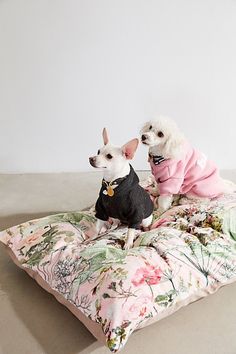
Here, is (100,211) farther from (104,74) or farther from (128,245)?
(104,74)

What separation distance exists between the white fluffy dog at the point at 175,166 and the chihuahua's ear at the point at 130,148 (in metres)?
0.32

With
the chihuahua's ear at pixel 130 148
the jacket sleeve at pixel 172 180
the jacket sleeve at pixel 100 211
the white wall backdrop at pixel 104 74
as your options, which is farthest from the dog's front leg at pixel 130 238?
the white wall backdrop at pixel 104 74

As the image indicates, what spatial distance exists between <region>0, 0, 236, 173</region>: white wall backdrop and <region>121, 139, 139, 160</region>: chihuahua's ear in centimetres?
122

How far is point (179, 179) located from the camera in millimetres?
1869

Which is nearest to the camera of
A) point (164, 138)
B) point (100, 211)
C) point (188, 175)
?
point (100, 211)

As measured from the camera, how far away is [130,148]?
1.47 meters

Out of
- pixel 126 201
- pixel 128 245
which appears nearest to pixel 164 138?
pixel 126 201

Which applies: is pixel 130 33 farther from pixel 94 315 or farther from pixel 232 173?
pixel 94 315

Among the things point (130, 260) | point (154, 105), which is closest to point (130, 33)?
point (154, 105)

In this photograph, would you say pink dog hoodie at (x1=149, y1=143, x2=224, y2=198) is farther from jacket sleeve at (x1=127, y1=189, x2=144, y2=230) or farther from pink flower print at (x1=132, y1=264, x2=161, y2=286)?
pink flower print at (x1=132, y1=264, x2=161, y2=286)

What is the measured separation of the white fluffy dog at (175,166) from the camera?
1.80 metres

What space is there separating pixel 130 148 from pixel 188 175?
21.2 inches

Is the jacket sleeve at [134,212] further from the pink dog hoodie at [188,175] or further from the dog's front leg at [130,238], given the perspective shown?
the pink dog hoodie at [188,175]

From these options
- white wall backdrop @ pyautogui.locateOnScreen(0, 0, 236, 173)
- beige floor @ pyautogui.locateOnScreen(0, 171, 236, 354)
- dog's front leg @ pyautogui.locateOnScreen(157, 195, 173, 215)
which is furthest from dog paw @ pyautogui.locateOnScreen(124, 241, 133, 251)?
white wall backdrop @ pyautogui.locateOnScreen(0, 0, 236, 173)
